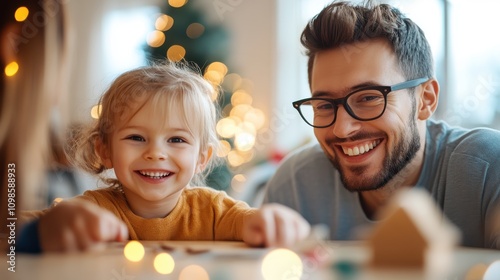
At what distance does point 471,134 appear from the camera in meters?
0.92

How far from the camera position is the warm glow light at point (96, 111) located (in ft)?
2.46

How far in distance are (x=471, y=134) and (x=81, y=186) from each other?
682mm

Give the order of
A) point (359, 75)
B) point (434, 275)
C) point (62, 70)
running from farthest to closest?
point (359, 75) < point (62, 70) < point (434, 275)

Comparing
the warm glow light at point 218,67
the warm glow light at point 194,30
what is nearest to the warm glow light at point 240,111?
the warm glow light at point 218,67

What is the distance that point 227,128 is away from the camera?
218 centimetres

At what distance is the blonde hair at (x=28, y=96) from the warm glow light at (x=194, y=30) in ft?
4.47

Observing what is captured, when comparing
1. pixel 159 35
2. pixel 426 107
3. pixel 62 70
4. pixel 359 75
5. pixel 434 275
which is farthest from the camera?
pixel 159 35

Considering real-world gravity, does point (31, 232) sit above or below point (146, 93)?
below

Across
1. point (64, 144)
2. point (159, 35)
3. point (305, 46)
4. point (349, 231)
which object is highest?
point (159, 35)

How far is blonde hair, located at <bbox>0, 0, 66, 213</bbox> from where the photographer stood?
0.63 meters

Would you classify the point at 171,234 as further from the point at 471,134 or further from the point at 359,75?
the point at 471,134

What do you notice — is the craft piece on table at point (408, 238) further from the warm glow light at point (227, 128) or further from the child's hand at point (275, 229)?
the warm glow light at point (227, 128)

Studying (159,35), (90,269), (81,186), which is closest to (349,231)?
(81,186)

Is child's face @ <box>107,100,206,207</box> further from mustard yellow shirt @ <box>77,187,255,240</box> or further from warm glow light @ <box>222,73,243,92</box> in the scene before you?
warm glow light @ <box>222,73,243,92</box>
